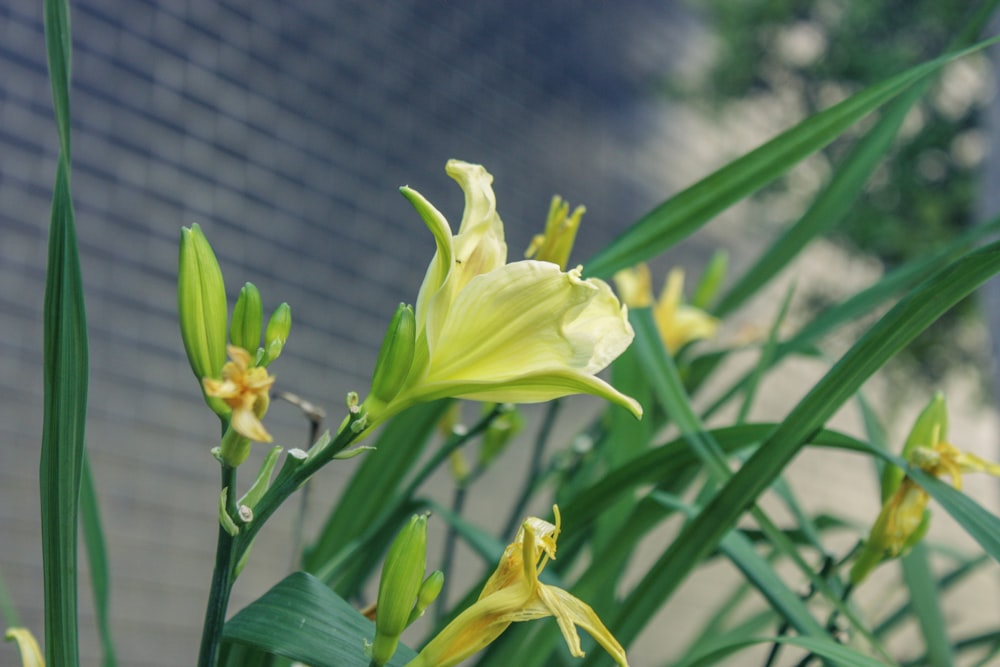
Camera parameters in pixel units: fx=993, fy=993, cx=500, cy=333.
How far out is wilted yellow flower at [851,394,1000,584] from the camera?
1.11 feet

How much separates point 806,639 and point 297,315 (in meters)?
1.87

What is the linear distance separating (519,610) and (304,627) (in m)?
0.05

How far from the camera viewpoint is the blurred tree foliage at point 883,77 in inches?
105

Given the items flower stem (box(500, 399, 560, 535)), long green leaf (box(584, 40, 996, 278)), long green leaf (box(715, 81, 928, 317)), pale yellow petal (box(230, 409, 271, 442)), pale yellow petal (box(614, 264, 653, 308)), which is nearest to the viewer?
pale yellow petal (box(230, 409, 271, 442))

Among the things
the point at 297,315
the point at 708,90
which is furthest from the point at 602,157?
the point at 297,315

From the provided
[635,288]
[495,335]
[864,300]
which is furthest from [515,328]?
[635,288]

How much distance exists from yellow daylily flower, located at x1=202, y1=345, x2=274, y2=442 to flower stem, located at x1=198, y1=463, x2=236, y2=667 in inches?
0.6

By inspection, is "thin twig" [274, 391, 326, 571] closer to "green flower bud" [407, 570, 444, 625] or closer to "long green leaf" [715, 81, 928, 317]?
"green flower bud" [407, 570, 444, 625]

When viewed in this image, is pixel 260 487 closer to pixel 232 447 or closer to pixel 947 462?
pixel 232 447

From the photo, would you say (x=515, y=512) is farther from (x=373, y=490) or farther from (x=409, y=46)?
(x=409, y=46)

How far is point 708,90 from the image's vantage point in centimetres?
301

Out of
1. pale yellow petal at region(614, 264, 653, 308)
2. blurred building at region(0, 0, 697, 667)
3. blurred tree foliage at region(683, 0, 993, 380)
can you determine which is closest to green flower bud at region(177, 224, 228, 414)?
pale yellow petal at region(614, 264, 653, 308)

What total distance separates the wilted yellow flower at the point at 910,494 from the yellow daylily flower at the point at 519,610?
0.53ft

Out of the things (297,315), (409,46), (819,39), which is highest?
(819,39)
